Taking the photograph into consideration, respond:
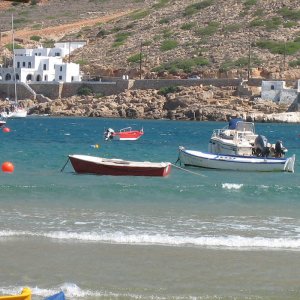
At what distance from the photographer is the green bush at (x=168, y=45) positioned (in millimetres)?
99281

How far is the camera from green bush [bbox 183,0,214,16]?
114062 millimetres

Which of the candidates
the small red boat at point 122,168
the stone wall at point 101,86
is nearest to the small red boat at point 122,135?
the small red boat at point 122,168

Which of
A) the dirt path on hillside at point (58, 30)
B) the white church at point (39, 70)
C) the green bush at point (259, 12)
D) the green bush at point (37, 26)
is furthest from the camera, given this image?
the green bush at point (37, 26)

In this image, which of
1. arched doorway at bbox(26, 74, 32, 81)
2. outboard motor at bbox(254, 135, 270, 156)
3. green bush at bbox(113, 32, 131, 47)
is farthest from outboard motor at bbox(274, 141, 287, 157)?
green bush at bbox(113, 32, 131, 47)

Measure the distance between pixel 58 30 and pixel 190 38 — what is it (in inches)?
884

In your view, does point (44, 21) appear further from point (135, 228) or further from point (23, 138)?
point (135, 228)

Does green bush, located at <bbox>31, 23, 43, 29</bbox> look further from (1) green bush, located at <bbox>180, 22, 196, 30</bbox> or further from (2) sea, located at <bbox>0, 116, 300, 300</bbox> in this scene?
(2) sea, located at <bbox>0, 116, 300, 300</bbox>

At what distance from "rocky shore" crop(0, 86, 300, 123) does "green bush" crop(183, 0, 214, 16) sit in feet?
101

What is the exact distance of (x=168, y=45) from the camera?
100 m

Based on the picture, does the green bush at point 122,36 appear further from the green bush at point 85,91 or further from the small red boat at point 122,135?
the small red boat at point 122,135

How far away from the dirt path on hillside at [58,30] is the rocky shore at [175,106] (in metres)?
28.8

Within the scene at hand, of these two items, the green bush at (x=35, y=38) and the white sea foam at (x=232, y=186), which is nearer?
the white sea foam at (x=232, y=186)

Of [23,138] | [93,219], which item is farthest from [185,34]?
[93,219]

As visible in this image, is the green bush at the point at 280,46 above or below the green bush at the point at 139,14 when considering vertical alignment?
below
